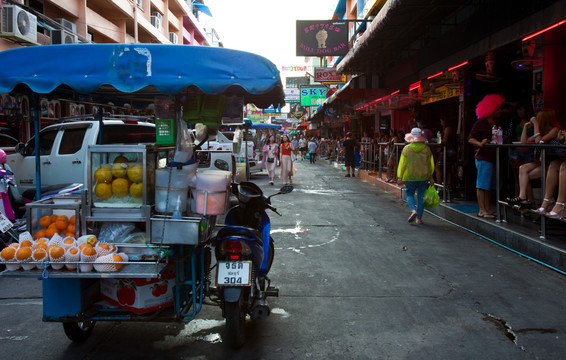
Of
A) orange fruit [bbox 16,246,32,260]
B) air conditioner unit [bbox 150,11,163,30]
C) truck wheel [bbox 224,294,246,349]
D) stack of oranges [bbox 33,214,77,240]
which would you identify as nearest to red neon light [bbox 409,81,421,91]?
truck wheel [bbox 224,294,246,349]

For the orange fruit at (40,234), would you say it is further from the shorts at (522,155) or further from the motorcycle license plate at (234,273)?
the shorts at (522,155)

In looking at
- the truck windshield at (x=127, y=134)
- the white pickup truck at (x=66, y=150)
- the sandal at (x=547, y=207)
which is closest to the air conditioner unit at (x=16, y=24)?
the white pickup truck at (x=66, y=150)

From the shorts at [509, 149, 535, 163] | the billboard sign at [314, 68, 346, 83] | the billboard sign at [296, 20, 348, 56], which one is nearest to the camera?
the shorts at [509, 149, 535, 163]

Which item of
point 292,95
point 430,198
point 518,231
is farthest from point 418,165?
point 292,95

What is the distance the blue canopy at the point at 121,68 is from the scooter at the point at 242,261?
44.6 inches

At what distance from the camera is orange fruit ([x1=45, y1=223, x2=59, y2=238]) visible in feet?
13.0

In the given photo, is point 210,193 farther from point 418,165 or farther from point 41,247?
point 418,165

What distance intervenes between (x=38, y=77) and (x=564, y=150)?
21.9 ft

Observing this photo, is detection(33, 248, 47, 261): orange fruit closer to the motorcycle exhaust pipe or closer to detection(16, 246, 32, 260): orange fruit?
detection(16, 246, 32, 260): orange fruit

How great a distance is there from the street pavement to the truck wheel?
0.36ft

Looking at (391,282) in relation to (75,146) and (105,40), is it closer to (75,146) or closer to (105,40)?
(75,146)

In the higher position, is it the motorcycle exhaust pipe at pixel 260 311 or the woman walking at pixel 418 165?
the woman walking at pixel 418 165

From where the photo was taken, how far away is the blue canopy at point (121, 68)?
3807 millimetres

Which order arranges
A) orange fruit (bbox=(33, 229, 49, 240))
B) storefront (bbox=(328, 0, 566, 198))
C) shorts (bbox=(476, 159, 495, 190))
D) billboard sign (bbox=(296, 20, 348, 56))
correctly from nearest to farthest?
orange fruit (bbox=(33, 229, 49, 240)), shorts (bbox=(476, 159, 495, 190)), storefront (bbox=(328, 0, 566, 198)), billboard sign (bbox=(296, 20, 348, 56))
